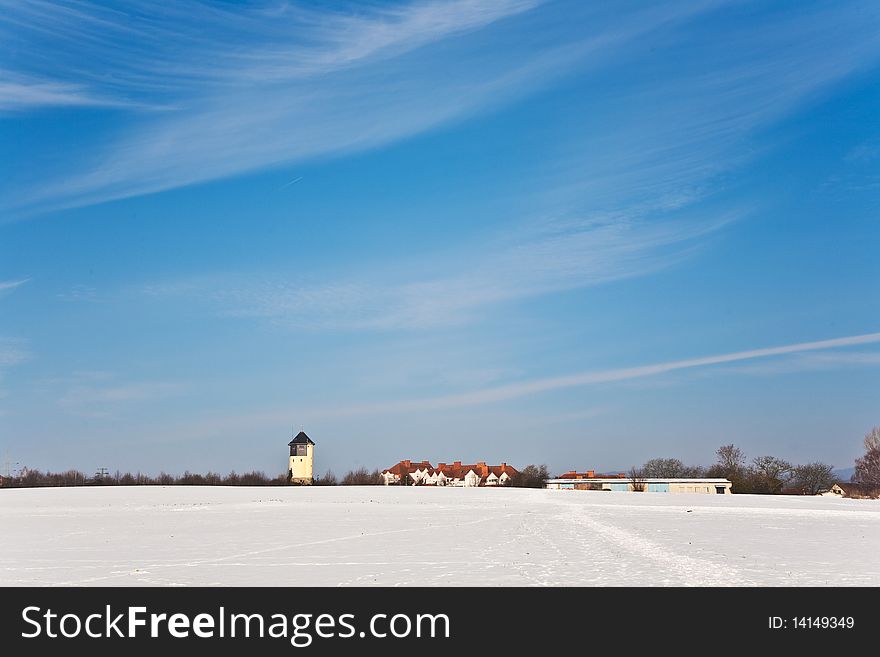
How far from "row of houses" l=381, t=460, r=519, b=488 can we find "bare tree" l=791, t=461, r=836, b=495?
53.1 m

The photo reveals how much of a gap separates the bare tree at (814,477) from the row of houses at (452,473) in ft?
174

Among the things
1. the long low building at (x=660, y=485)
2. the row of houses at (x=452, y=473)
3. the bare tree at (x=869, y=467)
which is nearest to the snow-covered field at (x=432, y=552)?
the long low building at (x=660, y=485)

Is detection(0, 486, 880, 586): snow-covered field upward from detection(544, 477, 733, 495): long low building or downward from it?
upward

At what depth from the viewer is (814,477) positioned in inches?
4001

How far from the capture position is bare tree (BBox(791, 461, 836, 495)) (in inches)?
3930

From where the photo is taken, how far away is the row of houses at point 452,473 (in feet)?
472

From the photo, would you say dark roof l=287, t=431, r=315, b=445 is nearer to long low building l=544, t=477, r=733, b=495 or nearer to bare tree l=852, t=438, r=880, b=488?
long low building l=544, t=477, r=733, b=495

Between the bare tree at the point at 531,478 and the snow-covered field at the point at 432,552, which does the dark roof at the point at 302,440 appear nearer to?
the bare tree at the point at 531,478

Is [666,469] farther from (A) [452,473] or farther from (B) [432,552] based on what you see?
(B) [432,552]

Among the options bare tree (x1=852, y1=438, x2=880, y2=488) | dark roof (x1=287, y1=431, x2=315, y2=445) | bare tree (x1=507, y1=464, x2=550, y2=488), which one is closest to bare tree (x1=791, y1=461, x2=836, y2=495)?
bare tree (x1=852, y1=438, x2=880, y2=488)

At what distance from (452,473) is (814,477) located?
70.0m
